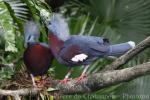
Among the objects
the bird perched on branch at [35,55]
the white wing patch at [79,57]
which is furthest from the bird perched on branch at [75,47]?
the bird perched on branch at [35,55]

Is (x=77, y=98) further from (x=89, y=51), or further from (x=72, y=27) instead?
(x=89, y=51)

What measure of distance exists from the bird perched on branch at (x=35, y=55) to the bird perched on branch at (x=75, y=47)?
0.12 metres

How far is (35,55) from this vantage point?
2.36 meters

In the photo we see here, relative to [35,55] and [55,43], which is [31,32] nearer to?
[35,55]

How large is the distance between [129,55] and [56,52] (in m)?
0.37

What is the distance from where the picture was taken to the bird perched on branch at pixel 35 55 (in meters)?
2.36

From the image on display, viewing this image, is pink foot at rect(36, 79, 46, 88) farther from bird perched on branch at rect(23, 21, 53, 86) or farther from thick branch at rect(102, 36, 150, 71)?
thick branch at rect(102, 36, 150, 71)

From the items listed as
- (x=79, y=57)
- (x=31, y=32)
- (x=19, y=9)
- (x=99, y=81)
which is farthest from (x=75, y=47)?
(x=19, y=9)

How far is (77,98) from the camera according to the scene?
10.0 feet

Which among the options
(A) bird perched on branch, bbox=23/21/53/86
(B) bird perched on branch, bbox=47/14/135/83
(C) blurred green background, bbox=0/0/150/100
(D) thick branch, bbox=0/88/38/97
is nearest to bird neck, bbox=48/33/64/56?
(B) bird perched on branch, bbox=47/14/135/83

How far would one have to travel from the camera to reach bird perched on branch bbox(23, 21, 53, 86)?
2.36 metres

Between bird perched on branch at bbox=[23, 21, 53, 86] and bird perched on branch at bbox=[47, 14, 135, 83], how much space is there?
12cm

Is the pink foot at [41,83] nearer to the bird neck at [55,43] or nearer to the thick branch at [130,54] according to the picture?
the bird neck at [55,43]

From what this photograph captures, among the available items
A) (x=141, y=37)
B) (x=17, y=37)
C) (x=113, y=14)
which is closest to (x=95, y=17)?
(x=113, y=14)
